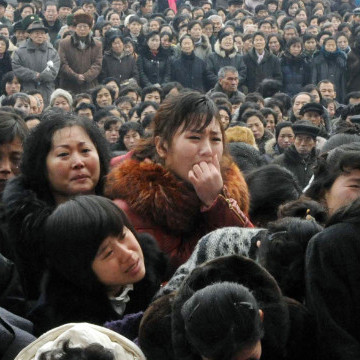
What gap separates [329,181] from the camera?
309 cm

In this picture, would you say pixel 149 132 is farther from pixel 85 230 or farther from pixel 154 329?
pixel 154 329

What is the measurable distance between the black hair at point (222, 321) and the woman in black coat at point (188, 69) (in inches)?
470

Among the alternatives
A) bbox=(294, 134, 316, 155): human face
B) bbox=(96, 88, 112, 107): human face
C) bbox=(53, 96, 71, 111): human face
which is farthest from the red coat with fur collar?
bbox=(96, 88, 112, 107): human face

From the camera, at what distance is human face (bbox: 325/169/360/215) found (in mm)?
2949

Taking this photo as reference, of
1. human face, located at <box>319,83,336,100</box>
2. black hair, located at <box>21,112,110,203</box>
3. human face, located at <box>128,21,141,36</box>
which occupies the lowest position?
human face, located at <box>319,83,336,100</box>

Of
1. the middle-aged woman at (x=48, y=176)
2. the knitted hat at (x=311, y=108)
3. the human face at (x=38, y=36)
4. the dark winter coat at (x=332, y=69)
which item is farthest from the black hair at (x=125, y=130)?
the dark winter coat at (x=332, y=69)

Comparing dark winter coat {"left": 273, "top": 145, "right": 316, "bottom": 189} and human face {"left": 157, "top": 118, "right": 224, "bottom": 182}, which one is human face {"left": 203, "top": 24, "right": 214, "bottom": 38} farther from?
human face {"left": 157, "top": 118, "right": 224, "bottom": 182}

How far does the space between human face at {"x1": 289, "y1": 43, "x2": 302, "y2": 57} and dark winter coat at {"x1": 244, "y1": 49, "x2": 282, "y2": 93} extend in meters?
0.28

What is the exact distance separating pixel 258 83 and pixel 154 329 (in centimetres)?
1222

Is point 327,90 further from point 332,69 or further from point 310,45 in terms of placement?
point 310,45

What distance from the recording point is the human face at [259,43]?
1430 cm

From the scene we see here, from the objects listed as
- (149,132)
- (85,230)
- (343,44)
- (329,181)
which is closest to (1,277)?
(85,230)

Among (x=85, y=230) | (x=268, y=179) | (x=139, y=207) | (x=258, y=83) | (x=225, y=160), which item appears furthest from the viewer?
(x=258, y=83)

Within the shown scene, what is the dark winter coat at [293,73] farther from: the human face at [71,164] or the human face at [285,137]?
the human face at [71,164]
